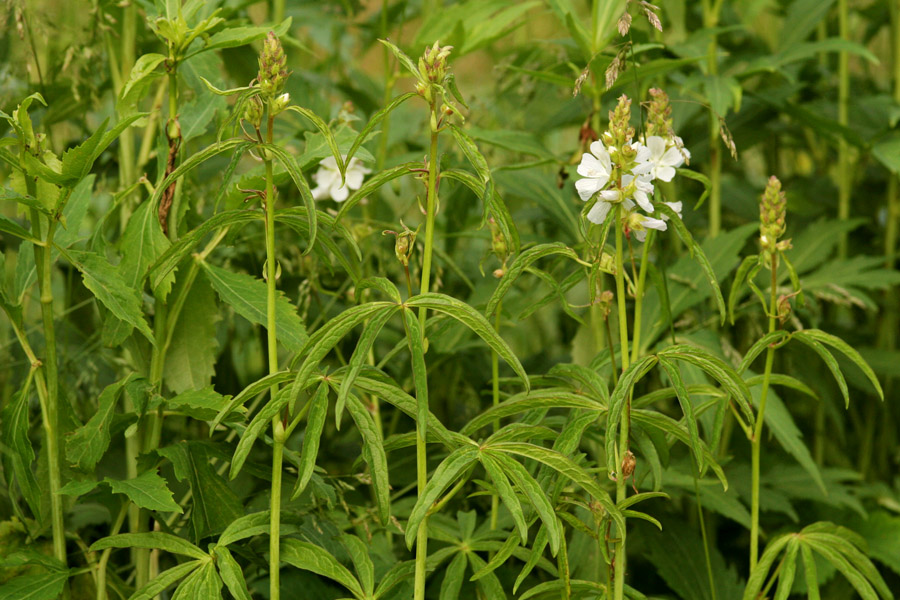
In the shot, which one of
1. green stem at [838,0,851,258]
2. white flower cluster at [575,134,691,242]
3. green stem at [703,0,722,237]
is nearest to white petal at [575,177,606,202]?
white flower cluster at [575,134,691,242]

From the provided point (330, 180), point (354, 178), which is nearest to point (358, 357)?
point (354, 178)

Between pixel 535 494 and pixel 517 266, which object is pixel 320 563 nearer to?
pixel 535 494

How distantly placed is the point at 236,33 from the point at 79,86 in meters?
0.55

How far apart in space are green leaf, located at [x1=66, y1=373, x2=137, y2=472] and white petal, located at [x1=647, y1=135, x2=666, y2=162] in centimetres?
71

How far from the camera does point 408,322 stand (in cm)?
90

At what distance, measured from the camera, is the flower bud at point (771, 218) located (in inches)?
40.9

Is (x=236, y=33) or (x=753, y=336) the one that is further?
(x=753, y=336)

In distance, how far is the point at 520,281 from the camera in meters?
2.17

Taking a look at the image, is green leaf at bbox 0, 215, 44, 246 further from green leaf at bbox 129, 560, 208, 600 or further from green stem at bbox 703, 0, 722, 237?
green stem at bbox 703, 0, 722, 237

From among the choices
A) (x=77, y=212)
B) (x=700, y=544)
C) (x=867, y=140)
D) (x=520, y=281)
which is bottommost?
(x=700, y=544)

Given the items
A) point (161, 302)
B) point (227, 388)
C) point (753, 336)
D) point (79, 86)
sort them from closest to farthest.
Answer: point (161, 302), point (79, 86), point (227, 388), point (753, 336)

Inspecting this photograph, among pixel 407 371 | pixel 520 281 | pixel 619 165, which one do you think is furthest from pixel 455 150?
pixel 619 165

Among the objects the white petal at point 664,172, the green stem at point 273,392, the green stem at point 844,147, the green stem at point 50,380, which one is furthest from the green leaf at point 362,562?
the green stem at point 844,147

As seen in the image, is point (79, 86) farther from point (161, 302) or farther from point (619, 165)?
point (619, 165)
